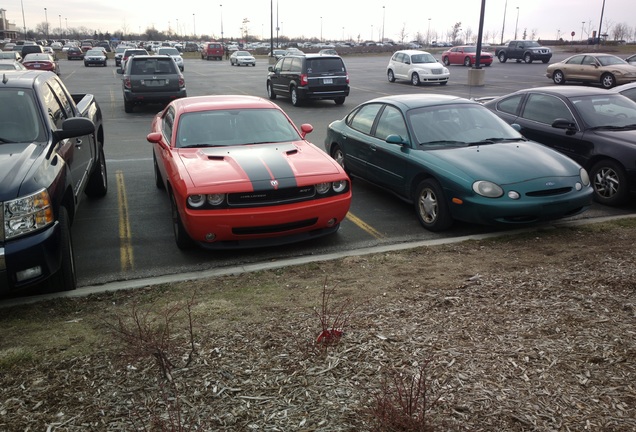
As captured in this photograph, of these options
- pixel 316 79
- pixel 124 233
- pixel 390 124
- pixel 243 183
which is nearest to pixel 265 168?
pixel 243 183

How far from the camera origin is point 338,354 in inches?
147

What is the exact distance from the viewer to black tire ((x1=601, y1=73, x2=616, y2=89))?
1064 inches

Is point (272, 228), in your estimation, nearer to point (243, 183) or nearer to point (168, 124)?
point (243, 183)

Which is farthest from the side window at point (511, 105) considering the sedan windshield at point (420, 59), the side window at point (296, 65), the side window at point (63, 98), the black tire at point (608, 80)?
the sedan windshield at point (420, 59)

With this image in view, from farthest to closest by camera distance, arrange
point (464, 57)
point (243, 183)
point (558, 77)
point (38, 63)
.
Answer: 1. point (464, 57)
2. point (38, 63)
3. point (558, 77)
4. point (243, 183)

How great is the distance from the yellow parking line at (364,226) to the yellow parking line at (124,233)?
2.75m

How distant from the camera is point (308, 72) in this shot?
69.7 ft

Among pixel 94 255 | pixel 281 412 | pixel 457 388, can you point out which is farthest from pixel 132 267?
pixel 457 388

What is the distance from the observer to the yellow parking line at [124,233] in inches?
251

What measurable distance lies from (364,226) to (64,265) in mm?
3608

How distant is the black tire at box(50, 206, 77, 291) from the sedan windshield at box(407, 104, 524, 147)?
4.46 metres

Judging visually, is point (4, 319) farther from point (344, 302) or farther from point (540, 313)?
point (540, 313)

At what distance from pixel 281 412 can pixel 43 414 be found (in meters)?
1.25

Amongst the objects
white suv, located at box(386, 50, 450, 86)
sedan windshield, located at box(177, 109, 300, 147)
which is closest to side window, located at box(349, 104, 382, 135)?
sedan windshield, located at box(177, 109, 300, 147)
